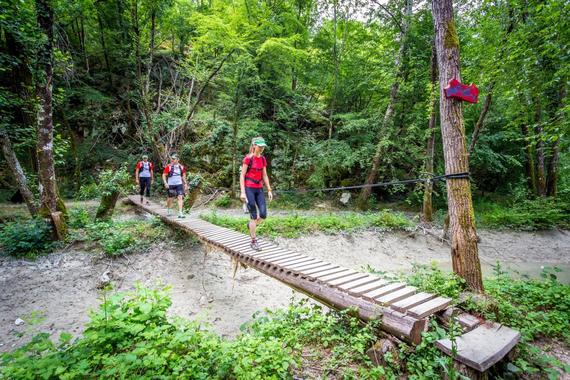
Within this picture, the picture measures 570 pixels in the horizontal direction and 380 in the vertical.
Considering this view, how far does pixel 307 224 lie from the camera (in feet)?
32.4

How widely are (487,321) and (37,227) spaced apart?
10.6m

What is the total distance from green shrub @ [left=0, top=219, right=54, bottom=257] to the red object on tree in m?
10.4

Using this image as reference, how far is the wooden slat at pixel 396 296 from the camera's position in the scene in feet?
10.5

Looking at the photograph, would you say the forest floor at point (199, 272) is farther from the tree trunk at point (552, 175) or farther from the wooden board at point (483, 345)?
the tree trunk at point (552, 175)

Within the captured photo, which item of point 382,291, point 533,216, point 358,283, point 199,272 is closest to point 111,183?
point 199,272

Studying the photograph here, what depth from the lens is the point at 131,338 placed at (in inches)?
116

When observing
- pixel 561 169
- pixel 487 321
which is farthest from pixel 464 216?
pixel 561 169

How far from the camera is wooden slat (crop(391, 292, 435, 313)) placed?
9.87ft

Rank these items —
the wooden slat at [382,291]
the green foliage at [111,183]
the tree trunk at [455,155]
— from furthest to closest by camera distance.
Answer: the green foliage at [111,183] < the tree trunk at [455,155] < the wooden slat at [382,291]

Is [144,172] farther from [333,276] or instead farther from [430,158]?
[430,158]

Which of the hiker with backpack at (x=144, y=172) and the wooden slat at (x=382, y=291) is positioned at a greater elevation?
the hiker with backpack at (x=144, y=172)

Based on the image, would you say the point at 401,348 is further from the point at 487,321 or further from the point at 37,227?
the point at 37,227

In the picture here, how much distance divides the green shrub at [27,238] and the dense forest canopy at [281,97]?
3268mm

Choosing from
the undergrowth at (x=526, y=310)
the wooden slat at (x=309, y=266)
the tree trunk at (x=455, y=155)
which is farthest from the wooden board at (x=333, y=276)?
the tree trunk at (x=455, y=155)
